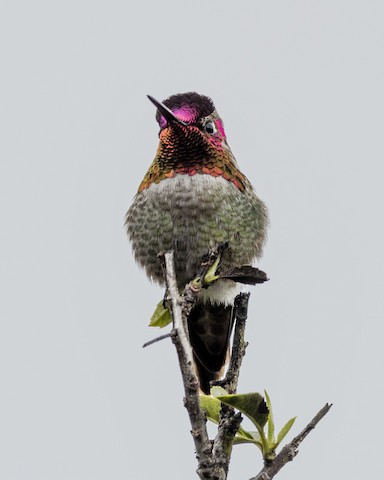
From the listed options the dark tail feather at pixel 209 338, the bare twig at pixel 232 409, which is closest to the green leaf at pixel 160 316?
the bare twig at pixel 232 409

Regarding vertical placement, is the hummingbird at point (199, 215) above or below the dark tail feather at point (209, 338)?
Answer: above

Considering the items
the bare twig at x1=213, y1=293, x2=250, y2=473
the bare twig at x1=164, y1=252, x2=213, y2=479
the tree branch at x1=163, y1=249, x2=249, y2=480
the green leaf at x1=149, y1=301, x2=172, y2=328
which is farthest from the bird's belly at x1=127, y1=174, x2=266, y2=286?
the bare twig at x1=164, y1=252, x2=213, y2=479

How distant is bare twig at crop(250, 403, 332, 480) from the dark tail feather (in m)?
1.76

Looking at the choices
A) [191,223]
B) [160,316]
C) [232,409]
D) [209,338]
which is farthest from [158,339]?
[209,338]

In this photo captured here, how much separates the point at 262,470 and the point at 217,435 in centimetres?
20

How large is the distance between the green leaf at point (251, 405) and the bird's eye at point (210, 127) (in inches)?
81.5

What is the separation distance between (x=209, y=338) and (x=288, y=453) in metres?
1.87

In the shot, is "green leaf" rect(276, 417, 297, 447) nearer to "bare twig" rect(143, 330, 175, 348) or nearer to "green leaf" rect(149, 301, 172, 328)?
"bare twig" rect(143, 330, 175, 348)

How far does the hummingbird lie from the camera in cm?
411

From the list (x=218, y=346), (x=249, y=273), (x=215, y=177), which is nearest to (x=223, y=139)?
(x=215, y=177)

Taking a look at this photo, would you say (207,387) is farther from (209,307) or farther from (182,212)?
(182,212)

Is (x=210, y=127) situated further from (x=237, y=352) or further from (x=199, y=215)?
(x=237, y=352)

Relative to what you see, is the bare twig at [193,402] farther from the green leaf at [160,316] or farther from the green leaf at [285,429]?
the green leaf at [160,316]

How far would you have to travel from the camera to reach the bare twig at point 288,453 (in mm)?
2482
